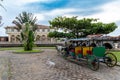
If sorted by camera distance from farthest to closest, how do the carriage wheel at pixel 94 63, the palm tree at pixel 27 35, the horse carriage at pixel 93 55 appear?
the palm tree at pixel 27 35, the horse carriage at pixel 93 55, the carriage wheel at pixel 94 63

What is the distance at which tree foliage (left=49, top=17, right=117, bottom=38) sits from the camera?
31.6 metres

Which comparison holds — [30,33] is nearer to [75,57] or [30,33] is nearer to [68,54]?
[68,54]

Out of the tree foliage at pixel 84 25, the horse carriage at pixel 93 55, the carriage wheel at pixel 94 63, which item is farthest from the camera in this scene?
the tree foliage at pixel 84 25

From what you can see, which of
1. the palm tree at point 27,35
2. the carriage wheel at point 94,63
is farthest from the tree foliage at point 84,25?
the carriage wheel at point 94,63

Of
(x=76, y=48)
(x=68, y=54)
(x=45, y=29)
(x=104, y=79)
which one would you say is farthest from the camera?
(x=45, y=29)

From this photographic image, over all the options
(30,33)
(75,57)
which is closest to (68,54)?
(75,57)

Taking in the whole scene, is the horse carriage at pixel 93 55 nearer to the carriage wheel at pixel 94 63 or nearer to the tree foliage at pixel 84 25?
the carriage wheel at pixel 94 63

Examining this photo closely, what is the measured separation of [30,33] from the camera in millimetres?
25391

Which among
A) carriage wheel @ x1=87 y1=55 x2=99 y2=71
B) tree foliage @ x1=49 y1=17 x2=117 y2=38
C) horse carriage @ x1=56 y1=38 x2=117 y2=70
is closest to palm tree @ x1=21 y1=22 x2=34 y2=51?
tree foliage @ x1=49 y1=17 x2=117 y2=38

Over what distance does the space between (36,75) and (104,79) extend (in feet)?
9.30


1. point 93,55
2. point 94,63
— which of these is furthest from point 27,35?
point 94,63

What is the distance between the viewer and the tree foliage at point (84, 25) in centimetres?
3159

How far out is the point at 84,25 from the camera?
32.0m

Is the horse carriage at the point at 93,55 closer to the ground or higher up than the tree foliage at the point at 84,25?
closer to the ground
